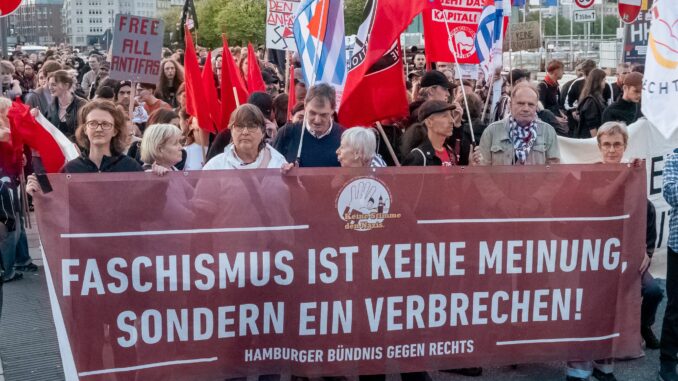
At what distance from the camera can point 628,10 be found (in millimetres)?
12758

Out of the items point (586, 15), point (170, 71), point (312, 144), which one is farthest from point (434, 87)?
point (586, 15)

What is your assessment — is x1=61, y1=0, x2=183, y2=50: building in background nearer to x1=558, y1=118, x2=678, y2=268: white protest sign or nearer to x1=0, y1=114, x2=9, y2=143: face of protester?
x1=558, y1=118, x2=678, y2=268: white protest sign

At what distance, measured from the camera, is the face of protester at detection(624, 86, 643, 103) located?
32.9 ft

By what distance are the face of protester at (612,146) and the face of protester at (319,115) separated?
5.81 feet

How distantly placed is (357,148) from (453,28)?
3.85 metres

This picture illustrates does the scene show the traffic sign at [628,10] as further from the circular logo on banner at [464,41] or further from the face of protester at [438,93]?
the face of protester at [438,93]

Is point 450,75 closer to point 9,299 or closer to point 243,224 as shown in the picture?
point 9,299

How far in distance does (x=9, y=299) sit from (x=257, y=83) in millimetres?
3722

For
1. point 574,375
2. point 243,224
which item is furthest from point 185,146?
point 574,375

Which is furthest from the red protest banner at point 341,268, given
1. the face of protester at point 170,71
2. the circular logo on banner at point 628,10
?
the face of protester at point 170,71

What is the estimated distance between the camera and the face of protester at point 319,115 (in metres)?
6.29

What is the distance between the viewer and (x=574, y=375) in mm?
5812

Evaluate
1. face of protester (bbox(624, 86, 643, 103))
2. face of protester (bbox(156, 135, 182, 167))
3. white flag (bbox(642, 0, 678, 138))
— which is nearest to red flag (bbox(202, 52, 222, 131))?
face of protester (bbox(156, 135, 182, 167))

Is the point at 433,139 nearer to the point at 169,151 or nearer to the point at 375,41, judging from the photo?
the point at 375,41
